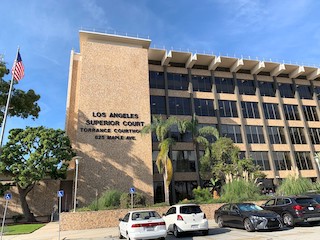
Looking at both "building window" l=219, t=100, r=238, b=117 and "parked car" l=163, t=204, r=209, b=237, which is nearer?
"parked car" l=163, t=204, r=209, b=237

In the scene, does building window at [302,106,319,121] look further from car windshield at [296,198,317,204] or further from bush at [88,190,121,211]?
bush at [88,190,121,211]

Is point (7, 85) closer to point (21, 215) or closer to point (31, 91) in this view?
point (31, 91)

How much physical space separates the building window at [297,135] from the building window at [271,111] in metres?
3.01

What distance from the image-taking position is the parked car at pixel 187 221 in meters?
12.0

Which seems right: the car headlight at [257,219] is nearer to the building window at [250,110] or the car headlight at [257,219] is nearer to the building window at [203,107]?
the building window at [203,107]

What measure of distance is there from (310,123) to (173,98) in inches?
887

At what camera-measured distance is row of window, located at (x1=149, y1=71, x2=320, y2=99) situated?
118ft

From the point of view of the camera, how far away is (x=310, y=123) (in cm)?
3994

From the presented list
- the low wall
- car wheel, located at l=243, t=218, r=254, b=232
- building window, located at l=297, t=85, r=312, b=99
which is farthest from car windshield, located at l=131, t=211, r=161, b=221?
building window, located at l=297, t=85, r=312, b=99

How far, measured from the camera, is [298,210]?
13.1 meters

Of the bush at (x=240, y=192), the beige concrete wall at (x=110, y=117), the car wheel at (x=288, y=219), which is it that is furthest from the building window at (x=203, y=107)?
the car wheel at (x=288, y=219)

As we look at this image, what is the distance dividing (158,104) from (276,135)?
1830 cm

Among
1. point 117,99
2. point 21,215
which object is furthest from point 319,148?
point 21,215

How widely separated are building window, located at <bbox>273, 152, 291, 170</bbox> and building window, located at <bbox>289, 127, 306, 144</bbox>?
2.81 meters
